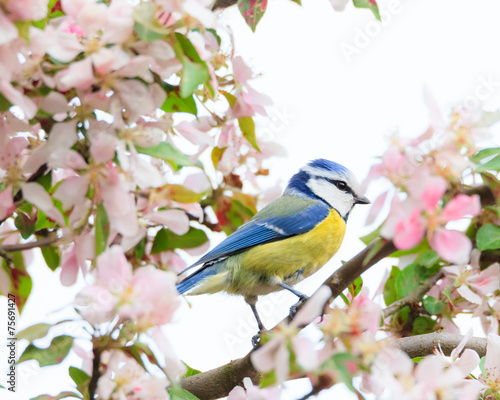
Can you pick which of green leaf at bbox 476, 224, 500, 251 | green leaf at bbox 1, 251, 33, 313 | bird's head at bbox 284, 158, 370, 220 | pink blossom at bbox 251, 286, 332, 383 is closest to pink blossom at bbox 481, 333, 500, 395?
green leaf at bbox 476, 224, 500, 251

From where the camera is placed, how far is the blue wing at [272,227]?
75.7 inches

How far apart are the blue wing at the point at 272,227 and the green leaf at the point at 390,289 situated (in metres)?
0.43

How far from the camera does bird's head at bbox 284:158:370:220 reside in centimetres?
227

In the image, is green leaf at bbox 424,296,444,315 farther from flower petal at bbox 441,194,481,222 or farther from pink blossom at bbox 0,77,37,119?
pink blossom at bbox 0,77,37,119

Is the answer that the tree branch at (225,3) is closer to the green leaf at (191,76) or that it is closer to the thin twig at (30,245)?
the green leaf at (191,76)

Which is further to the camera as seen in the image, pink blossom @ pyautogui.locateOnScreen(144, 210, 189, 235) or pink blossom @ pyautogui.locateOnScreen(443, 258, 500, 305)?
pink blossom @ pyautogui.locateOnScreen(443, 258, 500, 305)

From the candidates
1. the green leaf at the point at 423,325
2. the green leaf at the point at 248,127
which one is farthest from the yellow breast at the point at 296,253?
the green leaf at the point at 248,127

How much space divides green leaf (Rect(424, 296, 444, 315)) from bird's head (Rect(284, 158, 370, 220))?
0.77 metres

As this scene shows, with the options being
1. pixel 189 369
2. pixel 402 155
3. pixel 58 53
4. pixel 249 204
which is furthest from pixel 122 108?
pixel 189 369

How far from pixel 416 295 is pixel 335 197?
785 mm

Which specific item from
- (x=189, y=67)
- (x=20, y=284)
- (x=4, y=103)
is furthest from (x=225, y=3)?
(x=20, y=284)

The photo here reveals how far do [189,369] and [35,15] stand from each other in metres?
0.86

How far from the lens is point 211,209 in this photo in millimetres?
1479

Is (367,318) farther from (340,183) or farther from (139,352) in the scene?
(340,183)
